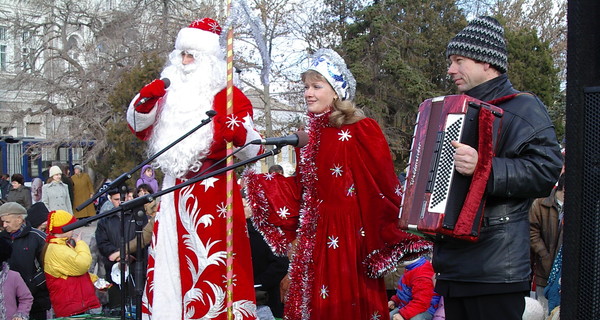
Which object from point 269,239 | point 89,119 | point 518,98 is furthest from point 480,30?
point 89,119

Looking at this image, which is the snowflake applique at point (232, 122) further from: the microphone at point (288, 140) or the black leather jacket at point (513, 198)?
the black leather jacket at point (513, 198)

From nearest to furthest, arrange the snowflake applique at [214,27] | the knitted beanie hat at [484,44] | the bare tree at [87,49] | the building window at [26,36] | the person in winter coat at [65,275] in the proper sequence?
the knitted beanie hat at [484,44] < the snowflake applique at [214,27] < the person in winter coat at [65,275] < the bare tree at [87,49] < the building window at [26,36]

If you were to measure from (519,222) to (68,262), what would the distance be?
468 cm

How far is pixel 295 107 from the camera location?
63.9 ft

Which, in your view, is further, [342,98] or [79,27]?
[79,27]

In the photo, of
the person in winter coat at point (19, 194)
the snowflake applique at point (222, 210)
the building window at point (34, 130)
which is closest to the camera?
the snowflake applique at point (222, 210)

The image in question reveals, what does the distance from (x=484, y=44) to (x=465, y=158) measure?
662mm

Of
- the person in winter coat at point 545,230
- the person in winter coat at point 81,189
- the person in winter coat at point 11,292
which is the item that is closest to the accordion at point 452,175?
the person in winter coat at point 545,230

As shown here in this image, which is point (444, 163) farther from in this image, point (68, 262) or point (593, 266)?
point (68, 262)

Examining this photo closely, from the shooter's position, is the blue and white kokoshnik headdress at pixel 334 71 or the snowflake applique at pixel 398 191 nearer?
the snowflake applique at pixel 398 191

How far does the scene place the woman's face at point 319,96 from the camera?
444 cm

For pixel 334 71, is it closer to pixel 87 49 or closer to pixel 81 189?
pixel 81 189

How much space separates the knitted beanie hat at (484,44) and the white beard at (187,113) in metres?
2.04

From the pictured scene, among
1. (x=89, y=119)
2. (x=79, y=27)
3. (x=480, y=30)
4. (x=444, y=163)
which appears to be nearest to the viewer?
(x=444, y=163)
